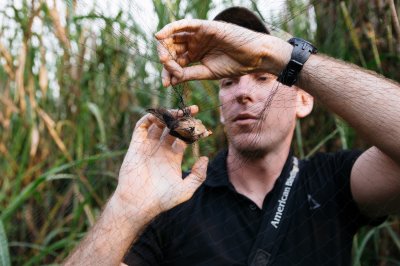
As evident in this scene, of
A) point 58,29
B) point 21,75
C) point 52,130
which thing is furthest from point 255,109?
point 21,75

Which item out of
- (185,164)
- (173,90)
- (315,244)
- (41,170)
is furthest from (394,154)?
(41,170)

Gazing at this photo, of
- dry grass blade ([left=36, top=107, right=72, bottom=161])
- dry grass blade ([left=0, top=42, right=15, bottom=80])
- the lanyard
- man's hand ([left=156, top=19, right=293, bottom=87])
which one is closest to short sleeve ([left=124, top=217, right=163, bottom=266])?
the lanyard

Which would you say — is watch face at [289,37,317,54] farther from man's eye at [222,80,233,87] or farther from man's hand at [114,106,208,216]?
man's hand at [114,106,208,216]

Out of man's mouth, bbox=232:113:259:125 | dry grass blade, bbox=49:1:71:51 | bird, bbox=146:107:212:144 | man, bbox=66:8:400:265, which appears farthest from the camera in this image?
dry grass blade, bbox=49:1:71:51

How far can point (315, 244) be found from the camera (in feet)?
4.98

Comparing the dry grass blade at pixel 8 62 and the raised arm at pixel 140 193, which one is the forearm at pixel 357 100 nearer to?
the raised arm at pixel 140 193

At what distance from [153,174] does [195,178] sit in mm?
123

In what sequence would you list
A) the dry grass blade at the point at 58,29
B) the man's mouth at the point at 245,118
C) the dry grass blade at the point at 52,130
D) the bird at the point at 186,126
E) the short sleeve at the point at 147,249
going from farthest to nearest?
the dry grass blade at the point at 52,130, the dry grass blade at the point at 58,29, the short sleeve at the point at 147,249, the man's mouth at the point at 245,118, the bird at the point at 186,126

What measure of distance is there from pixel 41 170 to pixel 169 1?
145cm

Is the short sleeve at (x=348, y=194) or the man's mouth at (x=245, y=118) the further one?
the short sleeve at (x=348, y=194)

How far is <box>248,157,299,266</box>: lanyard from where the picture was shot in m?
1.41

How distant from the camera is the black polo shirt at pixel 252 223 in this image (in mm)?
1476

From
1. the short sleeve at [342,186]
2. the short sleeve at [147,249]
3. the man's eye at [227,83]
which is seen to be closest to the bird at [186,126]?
the man's eye at [227,83]

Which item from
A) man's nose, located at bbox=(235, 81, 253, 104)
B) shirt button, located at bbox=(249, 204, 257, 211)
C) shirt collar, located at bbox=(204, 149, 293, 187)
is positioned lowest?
shirt button, located at bbox=(249, 204, 257, 211)
